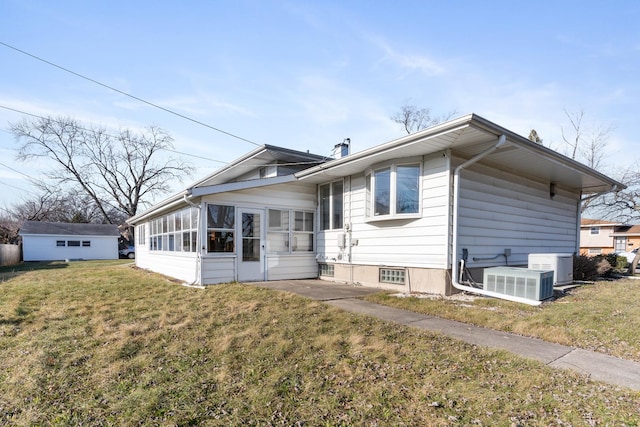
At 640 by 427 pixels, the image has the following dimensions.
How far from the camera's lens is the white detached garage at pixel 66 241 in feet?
84.8

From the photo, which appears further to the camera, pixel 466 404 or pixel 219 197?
pixel 219 197

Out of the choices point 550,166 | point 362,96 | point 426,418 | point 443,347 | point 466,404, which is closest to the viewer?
point 426,418

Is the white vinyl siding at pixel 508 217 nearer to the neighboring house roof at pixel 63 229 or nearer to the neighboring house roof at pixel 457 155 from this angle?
the neighboring house roof at pixel 457 155

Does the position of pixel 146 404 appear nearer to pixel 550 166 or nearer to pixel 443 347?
pixel 443 347

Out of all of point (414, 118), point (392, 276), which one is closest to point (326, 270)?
point (392, 276)

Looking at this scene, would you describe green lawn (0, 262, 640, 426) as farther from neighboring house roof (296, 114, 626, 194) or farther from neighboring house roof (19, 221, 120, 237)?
neighboring house roof (19, 221, 120, 237)

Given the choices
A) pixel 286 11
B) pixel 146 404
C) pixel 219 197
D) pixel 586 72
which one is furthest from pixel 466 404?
pixel 586 72

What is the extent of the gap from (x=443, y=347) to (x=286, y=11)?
8.57 metres

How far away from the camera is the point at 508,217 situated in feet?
27.3

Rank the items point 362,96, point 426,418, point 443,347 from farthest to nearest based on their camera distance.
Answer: point 362,96, point 443,347, point 426,418

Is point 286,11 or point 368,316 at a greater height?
point 286,11

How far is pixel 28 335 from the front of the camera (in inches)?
173

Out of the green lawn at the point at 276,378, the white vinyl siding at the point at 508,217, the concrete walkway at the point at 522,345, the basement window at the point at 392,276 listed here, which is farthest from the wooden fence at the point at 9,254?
the white vinyl siding at the point at 508,217

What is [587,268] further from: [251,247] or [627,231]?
[627,231]
